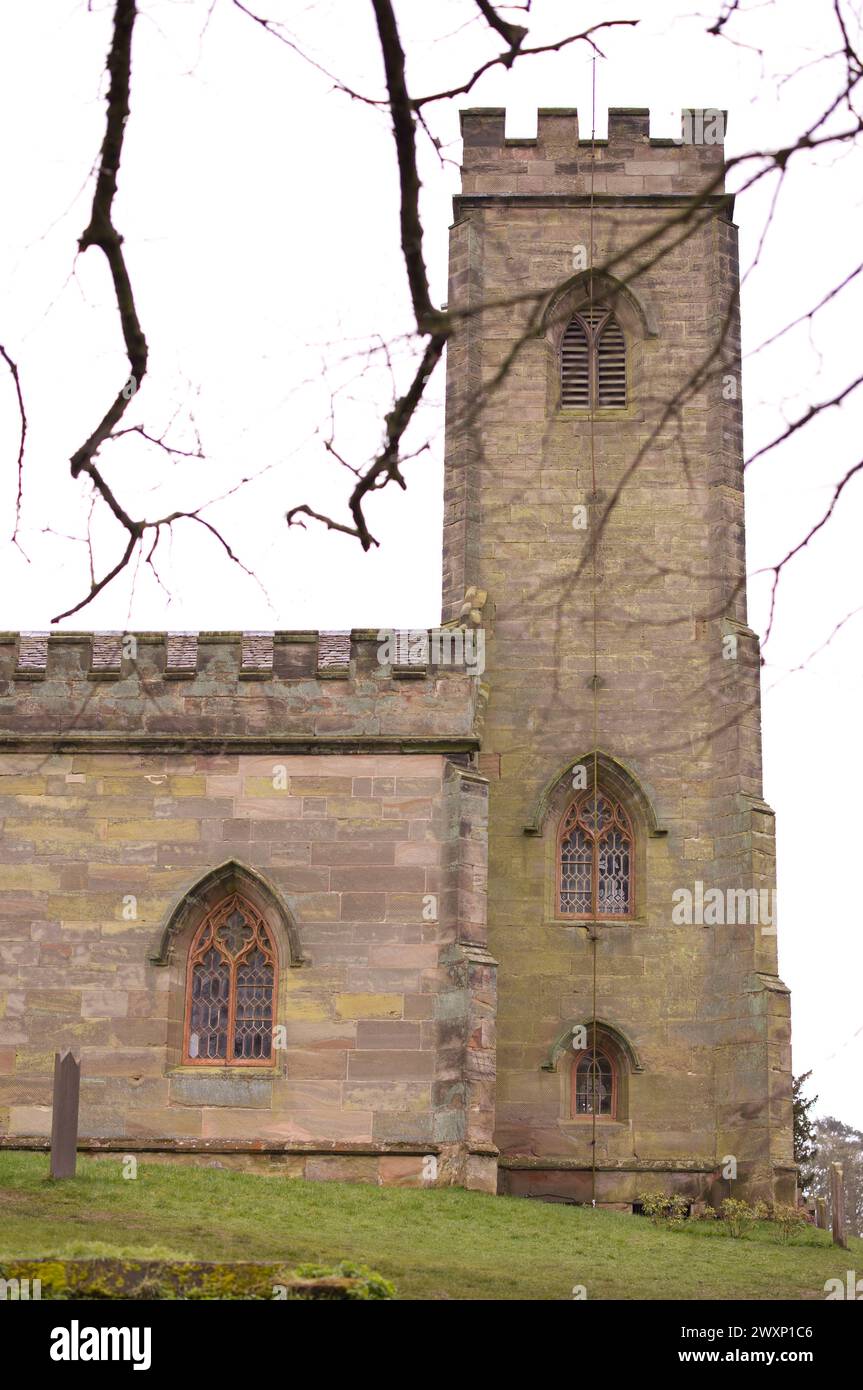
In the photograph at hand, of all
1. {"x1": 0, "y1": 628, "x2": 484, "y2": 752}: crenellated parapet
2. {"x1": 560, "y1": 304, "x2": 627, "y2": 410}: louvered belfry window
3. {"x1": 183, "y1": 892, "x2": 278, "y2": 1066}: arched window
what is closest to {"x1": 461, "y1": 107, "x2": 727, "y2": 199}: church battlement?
{"x1": 560, "y1": 304, "x2": 627, "y2": 410}: louvered belfry window

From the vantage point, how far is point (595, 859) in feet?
78.1

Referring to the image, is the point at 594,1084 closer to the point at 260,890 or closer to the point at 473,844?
the point at 473,844

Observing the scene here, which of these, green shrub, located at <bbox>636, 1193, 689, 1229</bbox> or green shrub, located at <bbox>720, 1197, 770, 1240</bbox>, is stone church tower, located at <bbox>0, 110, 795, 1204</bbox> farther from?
green shrub, located at <bbox>720, 1197, 770, 1240</bbox>

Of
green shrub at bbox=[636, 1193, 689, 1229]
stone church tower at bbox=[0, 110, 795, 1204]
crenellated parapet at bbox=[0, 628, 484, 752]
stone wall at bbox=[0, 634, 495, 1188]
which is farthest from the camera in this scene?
crenellated parapet at bbox=[0, 628, 484, 752]

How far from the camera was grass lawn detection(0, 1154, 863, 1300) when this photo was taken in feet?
45.6

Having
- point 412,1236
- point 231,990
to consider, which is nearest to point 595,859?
point 231,990

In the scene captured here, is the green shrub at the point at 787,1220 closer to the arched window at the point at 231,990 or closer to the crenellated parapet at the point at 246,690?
the arched window at the point at 231,990

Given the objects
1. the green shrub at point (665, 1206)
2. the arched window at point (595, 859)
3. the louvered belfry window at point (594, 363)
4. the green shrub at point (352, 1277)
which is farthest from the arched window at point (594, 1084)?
the green shrub at point (352, 1277)

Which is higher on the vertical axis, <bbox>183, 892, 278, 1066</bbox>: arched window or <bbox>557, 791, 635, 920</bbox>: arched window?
<bbox>557, 791, 635, 920</bbox>: arched window

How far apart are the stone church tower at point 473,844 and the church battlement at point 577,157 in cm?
11

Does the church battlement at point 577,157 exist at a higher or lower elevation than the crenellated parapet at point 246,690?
higher

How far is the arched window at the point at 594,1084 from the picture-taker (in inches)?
905

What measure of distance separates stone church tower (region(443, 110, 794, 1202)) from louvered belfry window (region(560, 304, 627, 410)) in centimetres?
3
